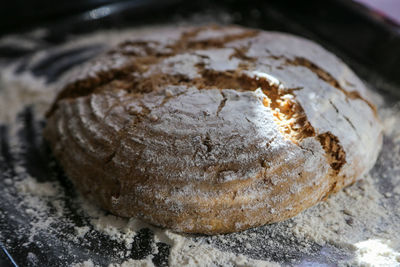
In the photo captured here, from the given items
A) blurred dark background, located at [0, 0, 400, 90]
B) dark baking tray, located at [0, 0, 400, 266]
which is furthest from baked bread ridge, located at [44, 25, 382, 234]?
blurred dark background, located at [0, 0, 400, 90]

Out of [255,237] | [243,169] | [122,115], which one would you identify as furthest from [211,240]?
[122,115]

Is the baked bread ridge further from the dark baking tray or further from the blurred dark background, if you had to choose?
the blurred dark background

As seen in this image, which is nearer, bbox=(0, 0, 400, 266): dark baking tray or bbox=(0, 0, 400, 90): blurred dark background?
bbox=(0, 0, 400, 266): dark baking tray

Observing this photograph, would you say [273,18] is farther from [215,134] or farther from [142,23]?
[215,134]

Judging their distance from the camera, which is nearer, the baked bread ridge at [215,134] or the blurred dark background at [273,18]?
the baked bread ridge at [215,134]

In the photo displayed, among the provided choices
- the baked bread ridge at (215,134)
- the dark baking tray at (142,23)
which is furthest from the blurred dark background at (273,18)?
the baked bread ridge at (215,134)

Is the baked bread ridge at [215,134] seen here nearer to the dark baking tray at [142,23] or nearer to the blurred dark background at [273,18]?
the dark baking tray at [142,23]

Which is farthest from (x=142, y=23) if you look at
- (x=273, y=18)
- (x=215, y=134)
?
(x=215, y=134)
